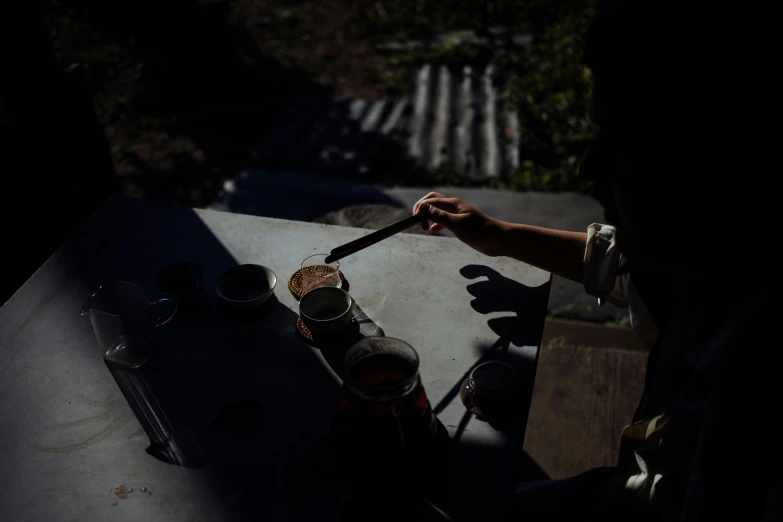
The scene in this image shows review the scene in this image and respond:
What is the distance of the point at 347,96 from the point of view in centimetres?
612

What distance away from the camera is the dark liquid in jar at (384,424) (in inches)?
63.9

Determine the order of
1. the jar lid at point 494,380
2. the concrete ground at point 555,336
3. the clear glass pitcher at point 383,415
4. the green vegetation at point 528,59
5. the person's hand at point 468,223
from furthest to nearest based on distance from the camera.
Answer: the green vegetation at point 528,59
the concrete ground at point 555,336
the person's hand at point 468,223
the jar lid at point 494,380
the clear glass pitcher at point 383,415

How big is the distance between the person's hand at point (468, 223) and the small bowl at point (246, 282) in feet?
2.02

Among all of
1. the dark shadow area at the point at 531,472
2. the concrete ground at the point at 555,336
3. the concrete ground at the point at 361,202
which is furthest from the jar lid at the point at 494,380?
the concrete ground at the point at 361,202

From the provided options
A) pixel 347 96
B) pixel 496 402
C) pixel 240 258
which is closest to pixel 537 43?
pixel 347 96

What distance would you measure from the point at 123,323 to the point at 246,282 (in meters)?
0.44

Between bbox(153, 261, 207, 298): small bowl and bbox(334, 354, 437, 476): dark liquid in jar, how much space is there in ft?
2.81

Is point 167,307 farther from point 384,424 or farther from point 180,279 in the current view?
point 384,424

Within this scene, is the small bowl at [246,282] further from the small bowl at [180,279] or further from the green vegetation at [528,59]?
the green vegetation at [528,59]

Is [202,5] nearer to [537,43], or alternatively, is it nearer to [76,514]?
[537,43]

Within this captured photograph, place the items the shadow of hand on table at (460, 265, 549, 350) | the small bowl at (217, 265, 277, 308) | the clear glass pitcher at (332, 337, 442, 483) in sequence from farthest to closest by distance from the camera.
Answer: the small bowl at (217, 265, 277, 308)
the shadow of hand on table at (460, 265, 549, 350)
the clear glass pitcher at (332, 337, 442, 483)

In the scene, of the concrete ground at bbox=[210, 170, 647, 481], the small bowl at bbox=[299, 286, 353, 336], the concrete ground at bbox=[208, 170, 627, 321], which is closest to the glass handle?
the small bowl at bbox=[299, 286, 353, 336]

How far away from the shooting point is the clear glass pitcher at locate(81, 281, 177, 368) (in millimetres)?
2064

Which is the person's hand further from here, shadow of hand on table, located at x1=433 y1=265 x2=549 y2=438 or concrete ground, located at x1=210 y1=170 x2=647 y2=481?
concrete ground, located at x1=210 y1=170 x2=647 y2=481
